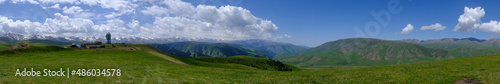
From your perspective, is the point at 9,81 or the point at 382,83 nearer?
the point at 9,81

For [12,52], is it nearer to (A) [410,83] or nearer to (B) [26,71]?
(B) [26,71]

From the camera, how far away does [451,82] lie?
65.8 feet

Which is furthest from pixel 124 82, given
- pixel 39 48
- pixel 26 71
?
pixel 39 48

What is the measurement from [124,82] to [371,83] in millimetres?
27056

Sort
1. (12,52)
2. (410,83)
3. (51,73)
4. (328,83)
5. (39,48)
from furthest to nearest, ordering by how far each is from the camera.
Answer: (39,48)
(12,52)
(51,73)
(328,83)
(410,83)

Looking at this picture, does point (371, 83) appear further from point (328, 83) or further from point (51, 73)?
point (51, 73)

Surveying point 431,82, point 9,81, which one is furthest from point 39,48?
point 431,82

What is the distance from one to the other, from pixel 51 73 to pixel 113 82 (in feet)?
37.4

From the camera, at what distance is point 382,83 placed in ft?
70.2

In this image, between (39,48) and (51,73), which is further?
(39,48)

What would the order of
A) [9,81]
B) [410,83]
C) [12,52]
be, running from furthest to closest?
[12,52] → [410,83] → [9,81]

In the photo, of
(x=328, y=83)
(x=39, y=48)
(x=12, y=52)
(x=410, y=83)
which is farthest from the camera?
(x=39, y=48)

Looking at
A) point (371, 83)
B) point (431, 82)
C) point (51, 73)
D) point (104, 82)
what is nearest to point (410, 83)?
point (431, 82)

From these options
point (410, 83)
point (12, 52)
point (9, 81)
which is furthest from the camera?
point (12, 52)
